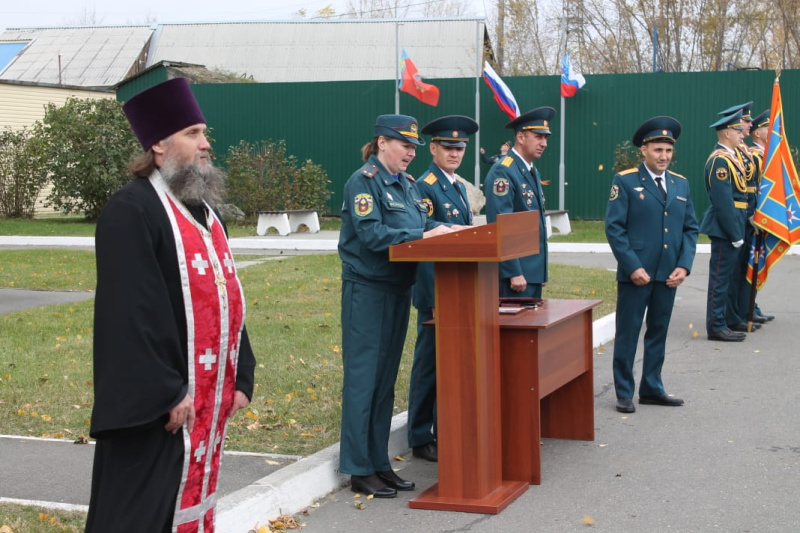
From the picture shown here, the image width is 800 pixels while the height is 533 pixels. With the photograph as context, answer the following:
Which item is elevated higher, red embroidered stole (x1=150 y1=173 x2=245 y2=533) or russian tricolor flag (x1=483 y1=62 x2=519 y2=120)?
russian tricolor flag (x1=483 y1=62 x2=519 y2=120)

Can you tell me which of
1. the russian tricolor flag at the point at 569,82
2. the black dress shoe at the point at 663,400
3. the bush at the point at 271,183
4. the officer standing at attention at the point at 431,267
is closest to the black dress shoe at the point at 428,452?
the officer standing at attention at the point at 431,267

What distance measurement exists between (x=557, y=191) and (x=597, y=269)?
383 inches

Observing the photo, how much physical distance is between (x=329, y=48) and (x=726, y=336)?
35.4 metres

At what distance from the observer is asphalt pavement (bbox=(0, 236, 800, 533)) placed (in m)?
5.38

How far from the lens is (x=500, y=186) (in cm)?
718

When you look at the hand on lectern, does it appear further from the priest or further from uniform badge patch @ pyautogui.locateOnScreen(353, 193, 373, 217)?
the priest

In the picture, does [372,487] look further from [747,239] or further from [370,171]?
[747,239]

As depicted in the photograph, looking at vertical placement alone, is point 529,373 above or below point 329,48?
below

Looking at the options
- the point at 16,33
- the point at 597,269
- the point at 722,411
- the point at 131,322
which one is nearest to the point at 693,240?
the point at 722,411

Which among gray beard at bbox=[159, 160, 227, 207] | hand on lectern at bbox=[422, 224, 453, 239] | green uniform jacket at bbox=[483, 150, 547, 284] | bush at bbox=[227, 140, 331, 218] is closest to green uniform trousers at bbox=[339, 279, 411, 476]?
hand on lectern at bbox=[422, 224, 453, 239]

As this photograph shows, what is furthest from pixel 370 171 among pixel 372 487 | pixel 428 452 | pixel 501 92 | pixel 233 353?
pixel 501 92

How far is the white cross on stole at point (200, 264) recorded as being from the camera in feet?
11.9

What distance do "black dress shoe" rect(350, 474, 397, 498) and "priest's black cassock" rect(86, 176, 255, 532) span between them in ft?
7.76

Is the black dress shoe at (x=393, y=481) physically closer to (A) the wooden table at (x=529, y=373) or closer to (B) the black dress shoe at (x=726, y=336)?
(A) the wooden table at (x=529, y=373)
